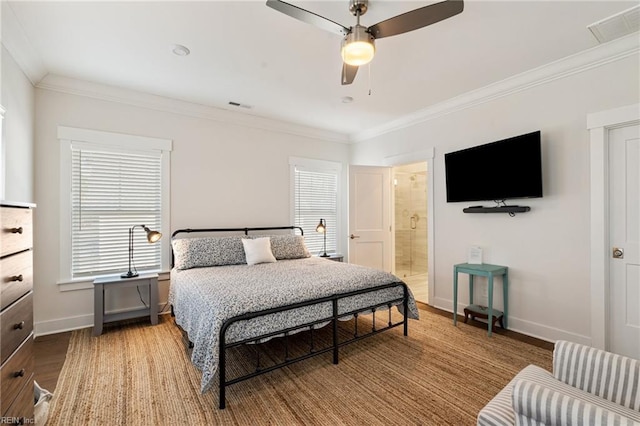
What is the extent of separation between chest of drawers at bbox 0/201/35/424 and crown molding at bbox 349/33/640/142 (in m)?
4.20

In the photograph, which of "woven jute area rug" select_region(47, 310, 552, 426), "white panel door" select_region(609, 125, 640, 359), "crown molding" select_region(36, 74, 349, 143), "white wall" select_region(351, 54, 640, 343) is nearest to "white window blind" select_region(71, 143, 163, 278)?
"crown molding" select_region(36, 74, 349, 143)

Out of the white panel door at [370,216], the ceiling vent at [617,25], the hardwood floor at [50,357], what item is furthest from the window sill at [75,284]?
the ceiling vent at [617,25]

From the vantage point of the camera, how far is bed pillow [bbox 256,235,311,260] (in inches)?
162

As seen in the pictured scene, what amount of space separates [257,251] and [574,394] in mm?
3178

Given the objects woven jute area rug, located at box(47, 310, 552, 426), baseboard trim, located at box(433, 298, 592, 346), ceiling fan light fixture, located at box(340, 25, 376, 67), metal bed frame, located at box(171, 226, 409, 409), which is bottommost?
woven jute area rug, located at box(47, 310, 552, 426)

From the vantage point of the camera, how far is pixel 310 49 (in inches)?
106

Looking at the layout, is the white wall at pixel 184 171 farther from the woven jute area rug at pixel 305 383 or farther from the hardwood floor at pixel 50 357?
the woven jute area rug at pixel 305 383

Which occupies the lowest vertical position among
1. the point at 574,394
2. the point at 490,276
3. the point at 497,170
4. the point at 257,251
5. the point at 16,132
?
the point at 574,394

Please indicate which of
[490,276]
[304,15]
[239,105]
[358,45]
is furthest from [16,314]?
[490,276]

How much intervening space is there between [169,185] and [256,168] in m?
1.26

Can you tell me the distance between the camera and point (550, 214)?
3.06 meters

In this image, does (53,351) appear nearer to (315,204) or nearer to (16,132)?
(16,132)

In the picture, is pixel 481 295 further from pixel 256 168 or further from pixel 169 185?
pixel 169 185

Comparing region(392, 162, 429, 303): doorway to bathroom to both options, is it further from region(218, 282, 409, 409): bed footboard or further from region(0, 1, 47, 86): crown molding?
region(0, 1, 47, 86): crown molding
